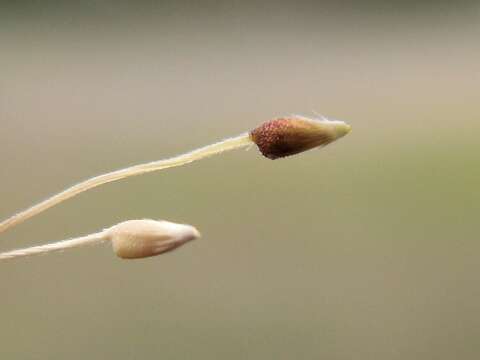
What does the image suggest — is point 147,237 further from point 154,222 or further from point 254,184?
point 254,184

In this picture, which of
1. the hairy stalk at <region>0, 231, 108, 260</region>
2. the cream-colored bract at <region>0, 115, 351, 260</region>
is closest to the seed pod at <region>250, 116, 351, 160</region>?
the cream-colored bract at <region>0, 115, 351, 260</region>

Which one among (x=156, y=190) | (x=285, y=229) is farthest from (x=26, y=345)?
(x=285, y=229)

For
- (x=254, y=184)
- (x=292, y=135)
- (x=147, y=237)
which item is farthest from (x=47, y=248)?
(x=254, y=184)

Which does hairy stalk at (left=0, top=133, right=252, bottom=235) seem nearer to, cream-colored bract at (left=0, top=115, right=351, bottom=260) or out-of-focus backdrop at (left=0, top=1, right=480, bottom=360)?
cream-colored bract at (left=0, top=115, right=351, bottom=260)

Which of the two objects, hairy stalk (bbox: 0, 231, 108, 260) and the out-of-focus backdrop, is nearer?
hairy stalk (bbox: 0, 231, 108, 260)

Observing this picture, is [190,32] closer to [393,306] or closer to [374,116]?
[374,116]
